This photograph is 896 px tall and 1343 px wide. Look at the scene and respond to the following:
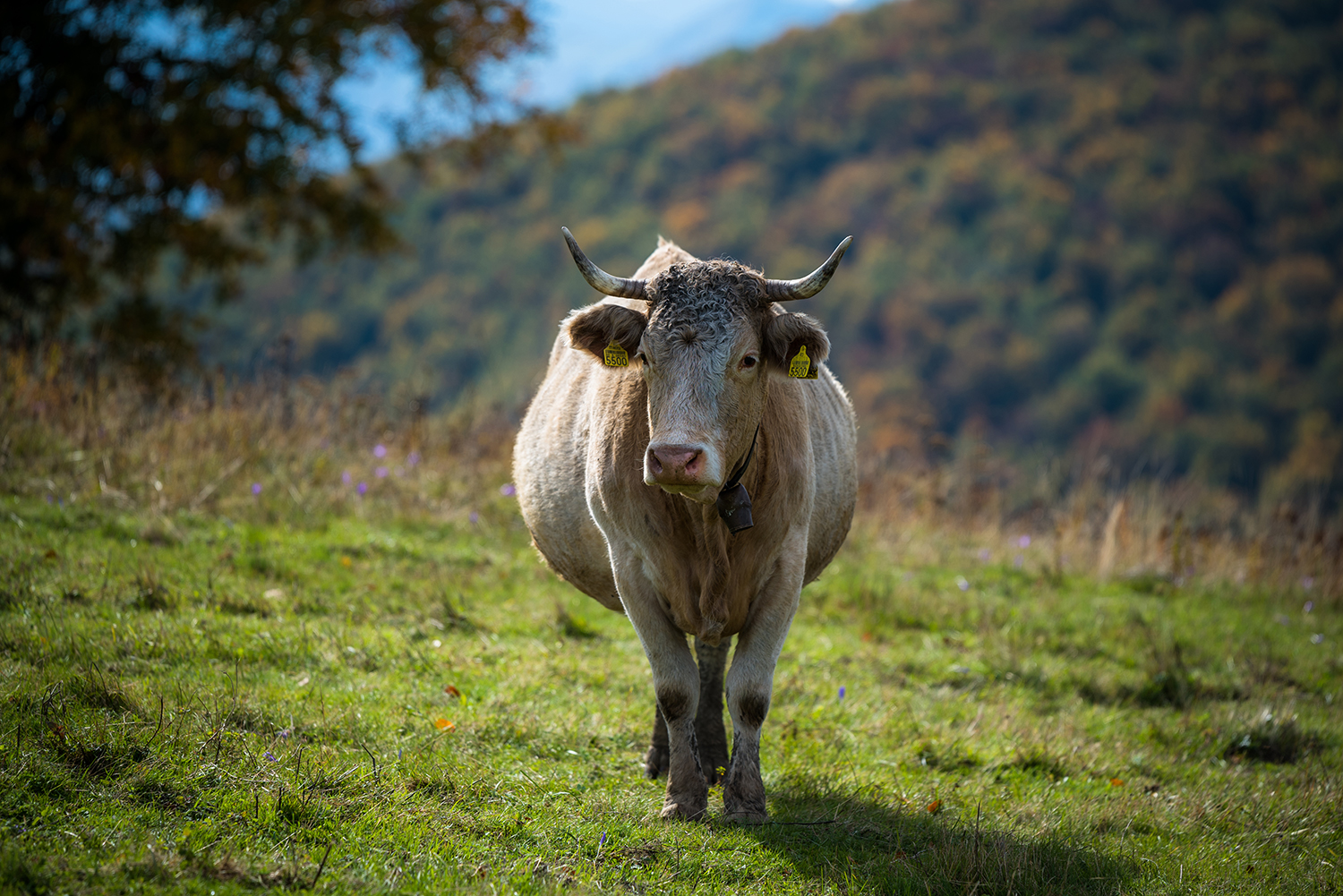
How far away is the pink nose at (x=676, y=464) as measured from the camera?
3.72 m

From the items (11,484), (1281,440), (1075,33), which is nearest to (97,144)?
(11,484)

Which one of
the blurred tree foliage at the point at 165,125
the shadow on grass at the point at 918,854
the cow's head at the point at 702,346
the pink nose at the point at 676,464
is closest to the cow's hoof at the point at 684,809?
the shadow on grass at the point at 918,854

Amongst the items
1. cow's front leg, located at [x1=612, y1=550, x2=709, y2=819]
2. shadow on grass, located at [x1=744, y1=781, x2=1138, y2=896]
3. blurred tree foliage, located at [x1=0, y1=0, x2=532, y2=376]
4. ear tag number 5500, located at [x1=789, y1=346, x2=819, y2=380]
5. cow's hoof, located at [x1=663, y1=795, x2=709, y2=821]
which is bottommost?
shadow on grass, located at [x1=744, y1=781, x2=1138, y2=896]

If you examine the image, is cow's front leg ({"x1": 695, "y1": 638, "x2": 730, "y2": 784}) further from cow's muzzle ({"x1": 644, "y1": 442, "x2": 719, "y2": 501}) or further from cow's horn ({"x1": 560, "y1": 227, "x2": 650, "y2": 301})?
cow's horn ({"x1": 560, "y1": 227, "x2": 650, "y2": 301})

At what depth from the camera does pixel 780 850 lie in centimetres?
392

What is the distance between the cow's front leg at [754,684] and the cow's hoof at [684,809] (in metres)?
0.11

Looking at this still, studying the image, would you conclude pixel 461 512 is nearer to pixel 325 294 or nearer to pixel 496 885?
pixel 496 885

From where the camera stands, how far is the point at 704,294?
4.23 m

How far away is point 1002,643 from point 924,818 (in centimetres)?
362

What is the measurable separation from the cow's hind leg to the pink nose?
1.59 meters

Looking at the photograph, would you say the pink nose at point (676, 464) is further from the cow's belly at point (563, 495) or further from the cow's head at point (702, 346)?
the cow's belly at point (563, 495)

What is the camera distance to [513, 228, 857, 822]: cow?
4.11 metres

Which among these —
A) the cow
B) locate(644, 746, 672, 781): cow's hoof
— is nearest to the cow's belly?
the cow

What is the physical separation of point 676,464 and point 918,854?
1.95 metres
